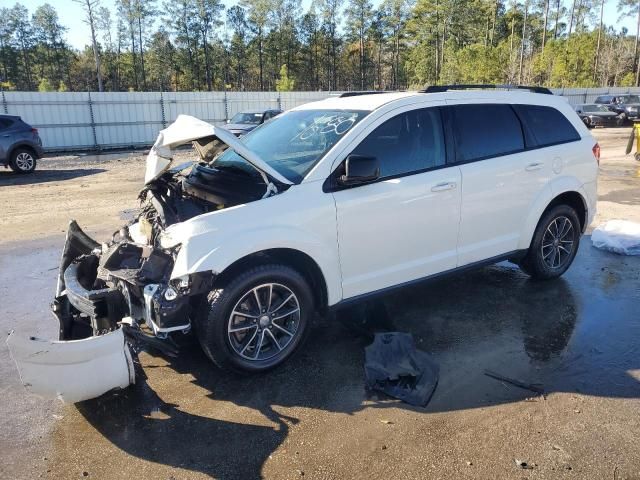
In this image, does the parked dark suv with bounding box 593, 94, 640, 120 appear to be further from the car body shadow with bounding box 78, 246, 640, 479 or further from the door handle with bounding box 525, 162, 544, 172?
the car body shadow with bounding box 78, 246, 640, 479

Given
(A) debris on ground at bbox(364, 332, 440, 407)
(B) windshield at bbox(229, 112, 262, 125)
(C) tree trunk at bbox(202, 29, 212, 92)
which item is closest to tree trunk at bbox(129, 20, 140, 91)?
(C) tree trunk at bbox(202, 29, 212, 92)

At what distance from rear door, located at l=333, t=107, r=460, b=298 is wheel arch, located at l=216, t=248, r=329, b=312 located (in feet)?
0.64

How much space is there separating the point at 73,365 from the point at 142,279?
26.0 inches

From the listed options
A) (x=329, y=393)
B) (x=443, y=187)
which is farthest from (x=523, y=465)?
(x=443, y=187)

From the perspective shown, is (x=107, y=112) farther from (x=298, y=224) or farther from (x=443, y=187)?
(x=298, y=224)

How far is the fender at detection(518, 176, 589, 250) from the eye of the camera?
5.04 metres

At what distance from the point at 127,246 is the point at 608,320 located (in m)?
4.18

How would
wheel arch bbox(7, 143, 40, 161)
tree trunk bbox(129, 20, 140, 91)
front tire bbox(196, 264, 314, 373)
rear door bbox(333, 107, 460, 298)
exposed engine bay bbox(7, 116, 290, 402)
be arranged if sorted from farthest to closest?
tree trunk bbox(129, 20, 140, 91), wheel arch bbox(7, 143, 40, 161), rear door bbox(333, 107, 460, 298), front tire bbox(196, 264, 314, 373), exposed engine bay bbox(7, 116, 290, 402)

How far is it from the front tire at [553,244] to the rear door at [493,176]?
1.21 feet

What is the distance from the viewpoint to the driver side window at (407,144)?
4.08 meters

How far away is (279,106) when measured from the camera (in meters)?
28.8

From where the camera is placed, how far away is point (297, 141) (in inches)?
170

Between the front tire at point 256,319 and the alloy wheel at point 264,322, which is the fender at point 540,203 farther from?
the alloy wheel at point 264,322

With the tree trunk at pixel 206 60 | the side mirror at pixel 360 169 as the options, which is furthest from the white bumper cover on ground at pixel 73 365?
the tree trunk at pixel 206 60
